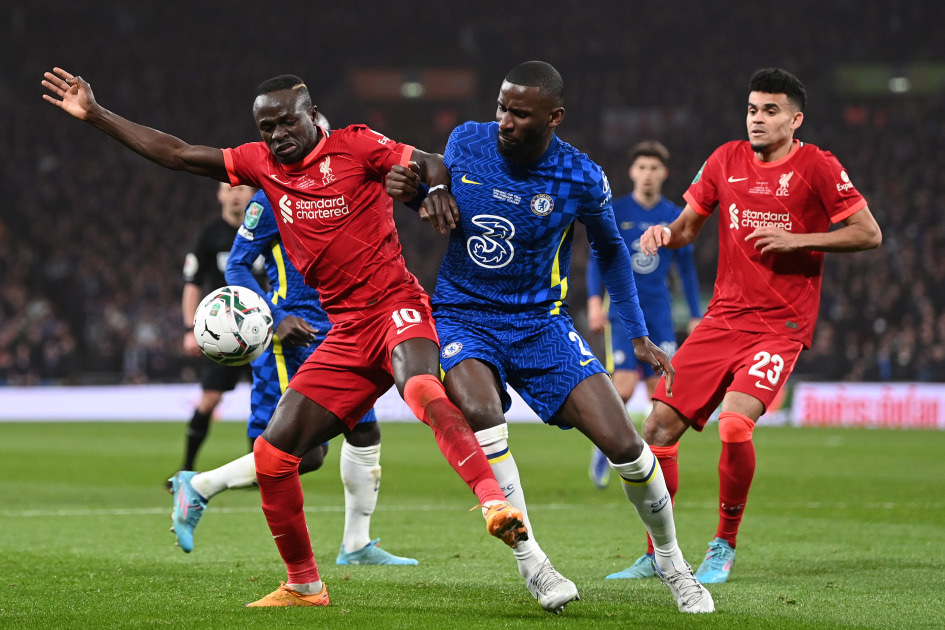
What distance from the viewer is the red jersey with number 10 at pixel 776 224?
5.66m

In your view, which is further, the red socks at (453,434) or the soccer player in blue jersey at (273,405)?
the soccer player in blue jersey at (273,405)

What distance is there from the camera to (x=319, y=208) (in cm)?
485

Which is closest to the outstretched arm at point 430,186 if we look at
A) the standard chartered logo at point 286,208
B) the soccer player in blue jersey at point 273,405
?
the standard chartered logo at point 286,208

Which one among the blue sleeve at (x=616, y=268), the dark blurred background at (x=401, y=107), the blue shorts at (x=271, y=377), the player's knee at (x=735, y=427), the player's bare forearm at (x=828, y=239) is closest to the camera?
the blue sleeve at (x=616, y=268)

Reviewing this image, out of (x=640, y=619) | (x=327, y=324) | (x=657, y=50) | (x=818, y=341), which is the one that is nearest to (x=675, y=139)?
(x=657, y=50)

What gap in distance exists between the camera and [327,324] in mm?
6582

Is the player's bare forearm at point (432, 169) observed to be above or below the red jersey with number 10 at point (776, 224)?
above

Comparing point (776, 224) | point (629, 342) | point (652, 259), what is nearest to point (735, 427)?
point (776, 224)

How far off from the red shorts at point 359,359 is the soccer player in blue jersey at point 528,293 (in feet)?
0.70

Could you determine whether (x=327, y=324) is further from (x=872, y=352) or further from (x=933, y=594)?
(x=872, y=352)

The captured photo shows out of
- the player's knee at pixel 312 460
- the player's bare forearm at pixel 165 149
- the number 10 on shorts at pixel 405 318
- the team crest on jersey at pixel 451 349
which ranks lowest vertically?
the player's knee at pixel 312 460

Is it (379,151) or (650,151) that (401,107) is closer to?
(650,151)

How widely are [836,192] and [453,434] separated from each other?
2483 mm

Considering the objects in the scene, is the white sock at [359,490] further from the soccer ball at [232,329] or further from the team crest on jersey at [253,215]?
the team crest on jersey at [253,215]
